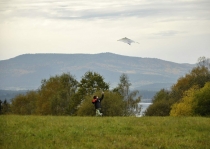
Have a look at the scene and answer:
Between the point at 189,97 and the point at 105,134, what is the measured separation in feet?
197

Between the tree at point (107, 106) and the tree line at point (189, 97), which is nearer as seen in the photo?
the tree line at point (189, 97)

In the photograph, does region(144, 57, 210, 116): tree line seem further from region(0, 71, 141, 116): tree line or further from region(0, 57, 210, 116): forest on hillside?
region(0, 71, 141, 116): tree line

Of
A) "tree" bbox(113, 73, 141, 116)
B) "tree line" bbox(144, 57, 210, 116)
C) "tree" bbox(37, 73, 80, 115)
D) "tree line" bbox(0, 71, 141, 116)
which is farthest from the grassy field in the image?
"tree" bbox(113, 73, 141, 116)

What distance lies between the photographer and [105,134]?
20.2 metres

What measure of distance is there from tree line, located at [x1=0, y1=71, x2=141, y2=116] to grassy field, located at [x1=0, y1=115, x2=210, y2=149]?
51067 millimetres

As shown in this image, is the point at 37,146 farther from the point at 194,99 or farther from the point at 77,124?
the point at 194,99

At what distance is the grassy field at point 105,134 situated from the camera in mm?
17406

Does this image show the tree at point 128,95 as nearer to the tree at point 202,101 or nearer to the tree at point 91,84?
the tree at point 91,84

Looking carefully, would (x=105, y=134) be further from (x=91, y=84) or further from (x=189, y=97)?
(x=91, y=84)

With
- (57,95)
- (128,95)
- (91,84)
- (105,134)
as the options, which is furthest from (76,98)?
(105,134)

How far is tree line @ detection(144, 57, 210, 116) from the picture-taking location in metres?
69.0

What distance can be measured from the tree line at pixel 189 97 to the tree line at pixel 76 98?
22.0 feet

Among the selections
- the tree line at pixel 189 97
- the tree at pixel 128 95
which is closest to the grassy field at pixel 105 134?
the tree line at pixel 189 97

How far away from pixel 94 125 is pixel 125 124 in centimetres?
166
